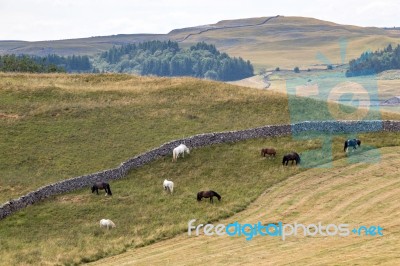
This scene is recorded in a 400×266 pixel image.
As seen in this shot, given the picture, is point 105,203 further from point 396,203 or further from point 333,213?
point 396,203

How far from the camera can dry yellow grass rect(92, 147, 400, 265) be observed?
25.7 meters

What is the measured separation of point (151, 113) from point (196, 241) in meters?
32.2

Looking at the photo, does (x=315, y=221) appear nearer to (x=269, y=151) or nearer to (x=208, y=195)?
(x=208, y=195)

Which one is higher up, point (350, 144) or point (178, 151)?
point (350, 144)

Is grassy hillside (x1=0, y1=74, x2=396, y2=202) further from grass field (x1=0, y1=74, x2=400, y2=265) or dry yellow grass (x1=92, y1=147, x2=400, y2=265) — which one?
dry yellow grass (x1=92, y1=147, x2=400, y2=265)

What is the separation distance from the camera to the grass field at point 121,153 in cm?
3478

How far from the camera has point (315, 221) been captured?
107 ft

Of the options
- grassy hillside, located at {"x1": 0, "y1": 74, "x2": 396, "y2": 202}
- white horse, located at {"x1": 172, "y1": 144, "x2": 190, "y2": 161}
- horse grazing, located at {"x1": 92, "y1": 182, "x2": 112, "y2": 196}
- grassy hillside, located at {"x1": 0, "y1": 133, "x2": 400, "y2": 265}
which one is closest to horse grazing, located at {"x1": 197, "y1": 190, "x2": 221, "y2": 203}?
grassy hillside, located at {"x1": 0, "y1": 133, "x2": 400, "y2": 265}

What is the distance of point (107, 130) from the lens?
57500mm
